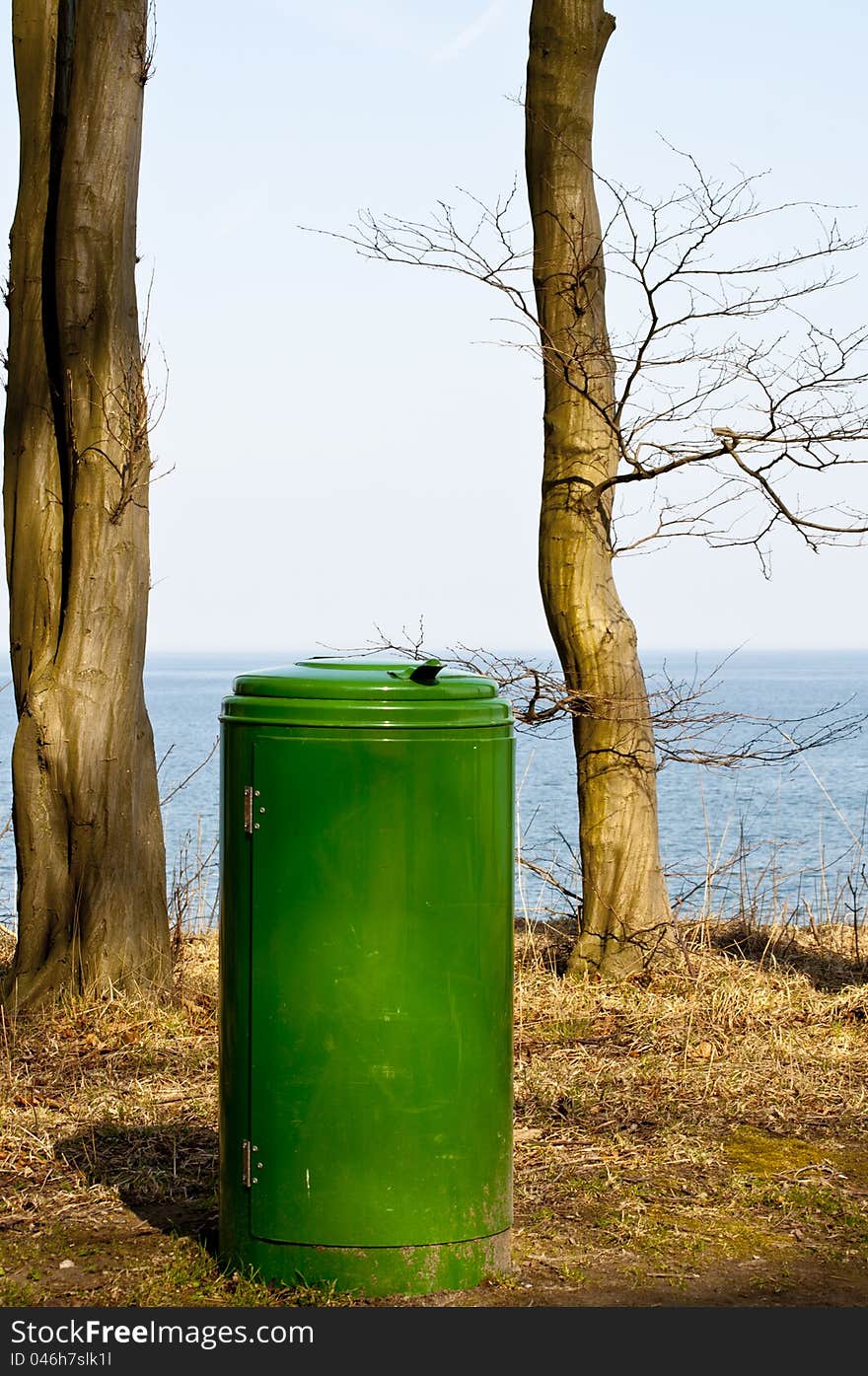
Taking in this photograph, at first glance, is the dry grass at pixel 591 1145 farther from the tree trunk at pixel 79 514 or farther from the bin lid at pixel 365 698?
the bin lid at pixel 365 698

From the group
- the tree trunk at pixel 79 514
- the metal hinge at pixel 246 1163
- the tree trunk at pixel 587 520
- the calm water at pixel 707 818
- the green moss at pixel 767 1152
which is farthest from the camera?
the calm water at pixel 707 818

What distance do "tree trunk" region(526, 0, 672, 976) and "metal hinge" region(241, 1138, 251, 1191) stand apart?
12.9ft

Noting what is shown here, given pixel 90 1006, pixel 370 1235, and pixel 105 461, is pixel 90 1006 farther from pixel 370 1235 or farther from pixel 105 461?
pixel 370 1235

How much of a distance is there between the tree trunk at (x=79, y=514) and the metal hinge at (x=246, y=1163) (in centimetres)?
307

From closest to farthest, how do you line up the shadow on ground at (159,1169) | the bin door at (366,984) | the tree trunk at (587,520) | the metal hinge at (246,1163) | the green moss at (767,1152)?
the bin door at (366,984)
the metal hinge at (246,1163)
the shadow on ground at (159,1169)
the green moss at (767,1152)
the tree trunk at (587,520)

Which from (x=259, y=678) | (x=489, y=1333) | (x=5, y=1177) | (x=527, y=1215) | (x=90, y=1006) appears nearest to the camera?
(x=489, y=1333)

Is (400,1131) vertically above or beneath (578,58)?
beneath

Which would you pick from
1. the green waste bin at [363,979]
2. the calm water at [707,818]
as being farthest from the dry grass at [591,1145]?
the calm water at [707,818]

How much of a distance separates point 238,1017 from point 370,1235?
635 millimetres

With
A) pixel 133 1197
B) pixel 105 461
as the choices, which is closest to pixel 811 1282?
pixel 133 1197

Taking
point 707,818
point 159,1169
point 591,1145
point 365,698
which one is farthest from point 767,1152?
point 707,818

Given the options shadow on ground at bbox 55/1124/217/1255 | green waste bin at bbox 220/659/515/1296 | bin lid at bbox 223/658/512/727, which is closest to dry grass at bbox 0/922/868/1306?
shadow on ground at bbox 55/1124/217/1255

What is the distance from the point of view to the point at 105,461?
6711mm

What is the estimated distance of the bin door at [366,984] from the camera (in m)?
3.55
